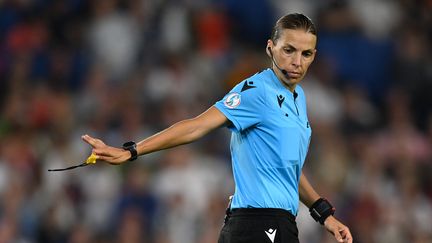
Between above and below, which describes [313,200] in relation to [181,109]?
below

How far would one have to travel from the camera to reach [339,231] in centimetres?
537

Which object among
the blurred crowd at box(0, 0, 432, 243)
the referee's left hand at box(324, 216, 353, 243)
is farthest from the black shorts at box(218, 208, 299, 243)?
the blurred crowd at box(0, 0, 432, 243)

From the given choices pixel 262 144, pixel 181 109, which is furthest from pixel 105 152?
pixel 181 109

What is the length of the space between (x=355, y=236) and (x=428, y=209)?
4.32 feet

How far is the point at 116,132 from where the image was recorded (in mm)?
10398

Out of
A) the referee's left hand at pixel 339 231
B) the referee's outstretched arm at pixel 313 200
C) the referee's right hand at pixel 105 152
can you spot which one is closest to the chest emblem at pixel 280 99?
the referee's outstretched arm at pixel 313 200

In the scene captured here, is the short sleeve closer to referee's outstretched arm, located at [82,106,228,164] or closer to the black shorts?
referee's outstretched arm, located at [82,106,228,164]

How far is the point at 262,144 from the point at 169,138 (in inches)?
20.6

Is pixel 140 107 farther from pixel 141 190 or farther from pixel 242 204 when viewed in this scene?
pixel 242 204

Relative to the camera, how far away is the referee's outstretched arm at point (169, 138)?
457 centimetres

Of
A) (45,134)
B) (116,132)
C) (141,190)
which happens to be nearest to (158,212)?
(141,190)

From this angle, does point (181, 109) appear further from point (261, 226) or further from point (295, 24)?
point (261, 226)

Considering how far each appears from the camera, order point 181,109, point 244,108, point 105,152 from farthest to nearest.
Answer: point 181,109
point 244,108
point 105,152

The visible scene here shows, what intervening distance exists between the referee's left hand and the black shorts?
38 centimetres
